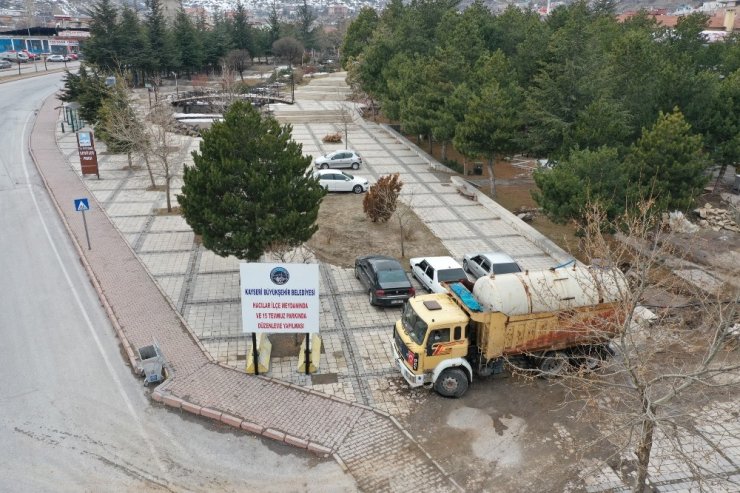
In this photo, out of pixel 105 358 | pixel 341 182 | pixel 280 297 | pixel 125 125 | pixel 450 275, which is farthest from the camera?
pixel 125 125

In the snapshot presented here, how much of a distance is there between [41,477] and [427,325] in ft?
27.6

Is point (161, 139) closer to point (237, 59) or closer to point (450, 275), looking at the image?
point (450, 275)

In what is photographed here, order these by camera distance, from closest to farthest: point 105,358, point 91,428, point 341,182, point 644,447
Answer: point 644,447
point 91,428
point 105,358
point 341,182

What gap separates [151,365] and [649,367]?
11.9 metres

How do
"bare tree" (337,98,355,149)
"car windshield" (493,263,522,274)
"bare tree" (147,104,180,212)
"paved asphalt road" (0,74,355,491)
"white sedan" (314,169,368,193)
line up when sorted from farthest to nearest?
"bare tree" (337,98,355,149), "white sedan" (314,169,368,193), "bare tree" (147,104,180,212), "car windshield" (493,263,522,274), "paved asphalt road" (0,74,355,491)

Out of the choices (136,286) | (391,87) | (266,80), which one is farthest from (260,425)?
(266,80)

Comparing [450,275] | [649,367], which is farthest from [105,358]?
[649,367]

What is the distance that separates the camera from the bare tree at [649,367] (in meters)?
9.04

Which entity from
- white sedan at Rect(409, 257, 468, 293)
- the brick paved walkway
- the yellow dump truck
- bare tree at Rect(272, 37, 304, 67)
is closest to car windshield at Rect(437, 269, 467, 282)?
white sedan at Rect(409, 257, 468, 293)

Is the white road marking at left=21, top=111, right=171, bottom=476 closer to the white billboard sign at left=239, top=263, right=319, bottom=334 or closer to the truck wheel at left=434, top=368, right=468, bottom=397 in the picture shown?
the white billboard sign at left=239, top=263, right=319, bottom=334

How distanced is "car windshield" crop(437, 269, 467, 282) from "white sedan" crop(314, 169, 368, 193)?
12.9 metres

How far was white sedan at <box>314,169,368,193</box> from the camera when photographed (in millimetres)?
30594

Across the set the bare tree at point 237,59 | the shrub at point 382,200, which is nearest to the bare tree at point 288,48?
the bare tree at point 237,59

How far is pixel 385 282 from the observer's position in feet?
60.1
